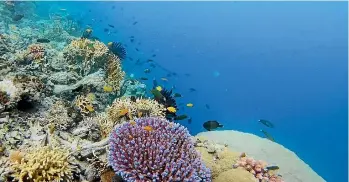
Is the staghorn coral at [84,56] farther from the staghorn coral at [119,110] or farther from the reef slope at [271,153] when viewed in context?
the reef slope at [271,153]

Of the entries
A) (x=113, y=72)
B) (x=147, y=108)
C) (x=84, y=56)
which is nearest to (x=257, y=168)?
(x=147, y=108)

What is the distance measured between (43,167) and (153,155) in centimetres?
139

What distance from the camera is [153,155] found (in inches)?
151

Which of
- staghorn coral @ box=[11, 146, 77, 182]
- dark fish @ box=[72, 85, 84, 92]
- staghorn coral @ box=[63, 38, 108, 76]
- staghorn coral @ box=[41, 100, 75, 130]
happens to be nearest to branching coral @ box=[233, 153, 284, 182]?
staghorn coral @ box=[11, 146, 77, 182]

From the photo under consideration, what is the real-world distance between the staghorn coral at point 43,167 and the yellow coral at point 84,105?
2.45 meters

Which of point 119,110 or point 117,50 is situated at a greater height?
point 117,50

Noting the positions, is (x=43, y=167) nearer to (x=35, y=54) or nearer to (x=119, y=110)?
(x=119, y=110)

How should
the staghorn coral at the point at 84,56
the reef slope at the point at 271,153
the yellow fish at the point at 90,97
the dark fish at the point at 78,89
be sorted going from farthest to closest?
1. the staghorn coral at the point at 84,56
2. the dark fish at the point at 78,89
3. the yellow fish at the point at 90,97
4. the reef slope at the point at 271,153

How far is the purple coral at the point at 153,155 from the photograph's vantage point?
12.1 feet

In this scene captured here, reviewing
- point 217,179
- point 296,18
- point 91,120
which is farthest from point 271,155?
point 296,18

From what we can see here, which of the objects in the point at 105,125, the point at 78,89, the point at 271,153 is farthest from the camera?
the point at 78,89

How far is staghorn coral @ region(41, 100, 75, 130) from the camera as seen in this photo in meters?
5.46

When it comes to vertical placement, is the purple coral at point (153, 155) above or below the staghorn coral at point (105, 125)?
below

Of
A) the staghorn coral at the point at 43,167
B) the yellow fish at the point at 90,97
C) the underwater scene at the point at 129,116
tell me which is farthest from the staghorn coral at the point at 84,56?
the staghorn coral at the point at 43,167
